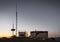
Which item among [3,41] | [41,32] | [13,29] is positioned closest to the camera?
[3,41]

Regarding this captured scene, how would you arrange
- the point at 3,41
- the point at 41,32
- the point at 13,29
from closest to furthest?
1. the point at 3,41
2. the point at 41,32
3. the point at 13,29

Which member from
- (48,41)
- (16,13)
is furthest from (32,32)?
(48,41)

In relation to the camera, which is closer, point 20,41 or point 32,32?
point 20,41

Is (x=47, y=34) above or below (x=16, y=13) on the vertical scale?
below

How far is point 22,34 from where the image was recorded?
51.2 feet

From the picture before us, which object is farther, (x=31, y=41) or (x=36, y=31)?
(x=36, y=31)

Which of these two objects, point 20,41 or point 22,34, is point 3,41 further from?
point 22,34

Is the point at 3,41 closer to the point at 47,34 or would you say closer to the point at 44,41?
the point at 44,41

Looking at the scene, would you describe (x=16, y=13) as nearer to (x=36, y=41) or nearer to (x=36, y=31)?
(x=36, y=31)

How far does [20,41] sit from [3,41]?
1089mm

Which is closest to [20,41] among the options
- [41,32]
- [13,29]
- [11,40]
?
[11,40]

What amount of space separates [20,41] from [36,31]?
5697 millimetres

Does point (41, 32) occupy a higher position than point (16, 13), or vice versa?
point (16, 13)

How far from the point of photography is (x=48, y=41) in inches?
392
